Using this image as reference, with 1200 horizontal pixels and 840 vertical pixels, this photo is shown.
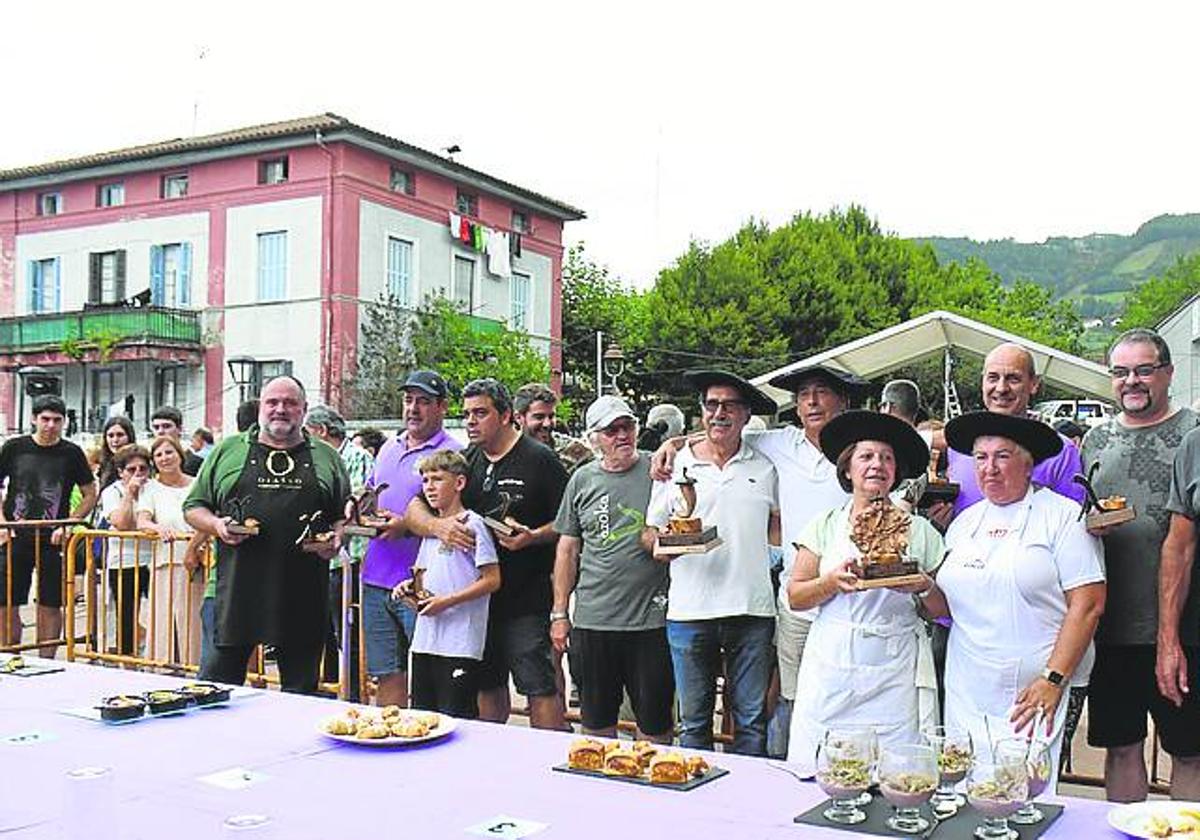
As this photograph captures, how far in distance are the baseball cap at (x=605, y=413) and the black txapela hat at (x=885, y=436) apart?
1.42m

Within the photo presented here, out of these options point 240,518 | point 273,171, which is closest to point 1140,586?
point 240,518

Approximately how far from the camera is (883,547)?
145 inches

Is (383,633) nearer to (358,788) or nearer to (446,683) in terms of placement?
(446,683)

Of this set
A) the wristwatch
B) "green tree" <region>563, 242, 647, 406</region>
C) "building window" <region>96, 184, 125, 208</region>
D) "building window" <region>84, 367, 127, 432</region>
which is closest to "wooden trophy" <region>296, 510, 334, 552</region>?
the wristwatch

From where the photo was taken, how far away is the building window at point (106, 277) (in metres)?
31.7

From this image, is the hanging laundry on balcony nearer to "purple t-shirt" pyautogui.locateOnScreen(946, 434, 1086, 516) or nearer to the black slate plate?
"purple t-shirt" pyautogui.locateOnScreen(946, 434, 1086, 516)

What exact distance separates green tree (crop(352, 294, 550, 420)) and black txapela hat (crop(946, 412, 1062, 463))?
25.5 metres

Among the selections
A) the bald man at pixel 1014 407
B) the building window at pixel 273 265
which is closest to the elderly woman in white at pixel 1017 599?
the bald man at pixel 1014 407

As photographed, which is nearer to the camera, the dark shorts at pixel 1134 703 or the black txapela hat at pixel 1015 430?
the black txapela hat at pixel 1015 430

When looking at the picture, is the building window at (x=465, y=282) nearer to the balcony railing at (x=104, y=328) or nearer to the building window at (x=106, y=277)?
the balcony railing at (x=104, y=328)

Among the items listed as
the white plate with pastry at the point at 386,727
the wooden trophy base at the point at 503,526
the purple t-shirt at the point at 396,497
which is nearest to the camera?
the white plate with pastry at the point at 386,727

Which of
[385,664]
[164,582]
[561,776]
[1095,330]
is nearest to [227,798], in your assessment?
[561,776]

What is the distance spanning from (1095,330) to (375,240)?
74.3 m

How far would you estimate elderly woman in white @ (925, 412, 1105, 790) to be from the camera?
3750mm
